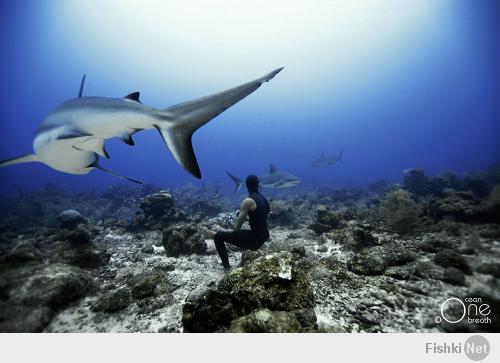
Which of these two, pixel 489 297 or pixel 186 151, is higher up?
pixel 186 151

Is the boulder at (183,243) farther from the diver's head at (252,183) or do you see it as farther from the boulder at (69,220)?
the boulder at (69,220)

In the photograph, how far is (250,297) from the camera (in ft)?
7.54

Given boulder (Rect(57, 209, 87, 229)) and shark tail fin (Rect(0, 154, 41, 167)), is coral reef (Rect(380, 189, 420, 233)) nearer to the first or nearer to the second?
shark tail fin (Rect(0, 154, 41, 167))

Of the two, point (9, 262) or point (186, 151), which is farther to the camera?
point (9, 262)

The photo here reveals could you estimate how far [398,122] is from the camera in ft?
585

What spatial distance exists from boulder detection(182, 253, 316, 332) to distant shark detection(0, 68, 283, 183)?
132 cm

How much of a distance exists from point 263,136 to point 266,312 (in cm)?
17703

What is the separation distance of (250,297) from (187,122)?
82.0 inches

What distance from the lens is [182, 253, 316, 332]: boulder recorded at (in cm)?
219

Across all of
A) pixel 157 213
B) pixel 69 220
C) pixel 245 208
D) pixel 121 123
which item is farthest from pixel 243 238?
pixel 69 220
